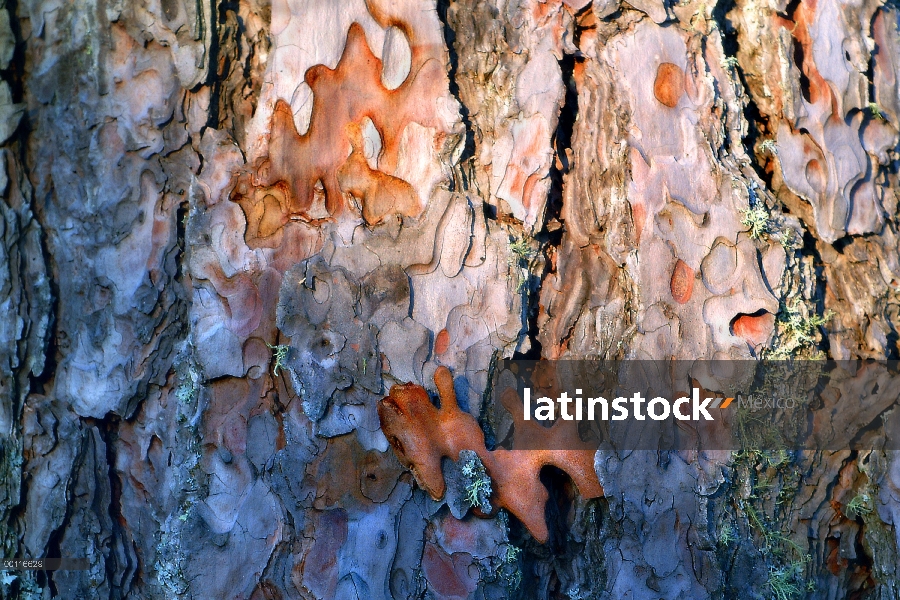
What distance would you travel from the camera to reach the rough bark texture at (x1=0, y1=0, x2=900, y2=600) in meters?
1.24

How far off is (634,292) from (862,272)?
0.51 meters

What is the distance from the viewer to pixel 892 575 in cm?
136

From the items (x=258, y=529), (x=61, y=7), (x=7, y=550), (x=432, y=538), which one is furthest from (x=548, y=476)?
(x=61, y=7)

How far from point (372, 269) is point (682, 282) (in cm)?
A: 57

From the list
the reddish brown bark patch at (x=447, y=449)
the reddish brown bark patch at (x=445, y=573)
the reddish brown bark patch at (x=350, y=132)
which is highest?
the reddish brown bark patch at (x=350, y=132)

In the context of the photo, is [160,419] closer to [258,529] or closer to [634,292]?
[258,529]

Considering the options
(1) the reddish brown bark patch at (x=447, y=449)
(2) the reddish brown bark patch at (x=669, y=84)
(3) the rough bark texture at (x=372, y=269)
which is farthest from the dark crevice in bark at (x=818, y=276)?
(1) the reddish brown bark patch at (x=447, y=449)

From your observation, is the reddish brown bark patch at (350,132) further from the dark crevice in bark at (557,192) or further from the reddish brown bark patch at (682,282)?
Answer: the reddish brown bark patch at (682,282)

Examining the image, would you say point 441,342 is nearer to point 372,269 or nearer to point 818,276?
point 372,269

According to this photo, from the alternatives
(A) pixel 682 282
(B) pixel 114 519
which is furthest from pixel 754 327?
(B) pixel 114 519

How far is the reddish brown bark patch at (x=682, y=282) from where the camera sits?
1271 mm

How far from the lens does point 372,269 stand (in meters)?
1.24

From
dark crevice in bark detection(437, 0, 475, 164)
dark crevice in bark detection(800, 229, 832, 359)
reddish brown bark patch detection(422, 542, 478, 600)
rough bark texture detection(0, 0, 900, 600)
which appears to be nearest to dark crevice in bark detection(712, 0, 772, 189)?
rough bark texture detection(0, 0, 900, 600)

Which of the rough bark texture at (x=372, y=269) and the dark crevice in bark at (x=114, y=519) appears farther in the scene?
the dark crevice in bark at (x=114, y=519)
